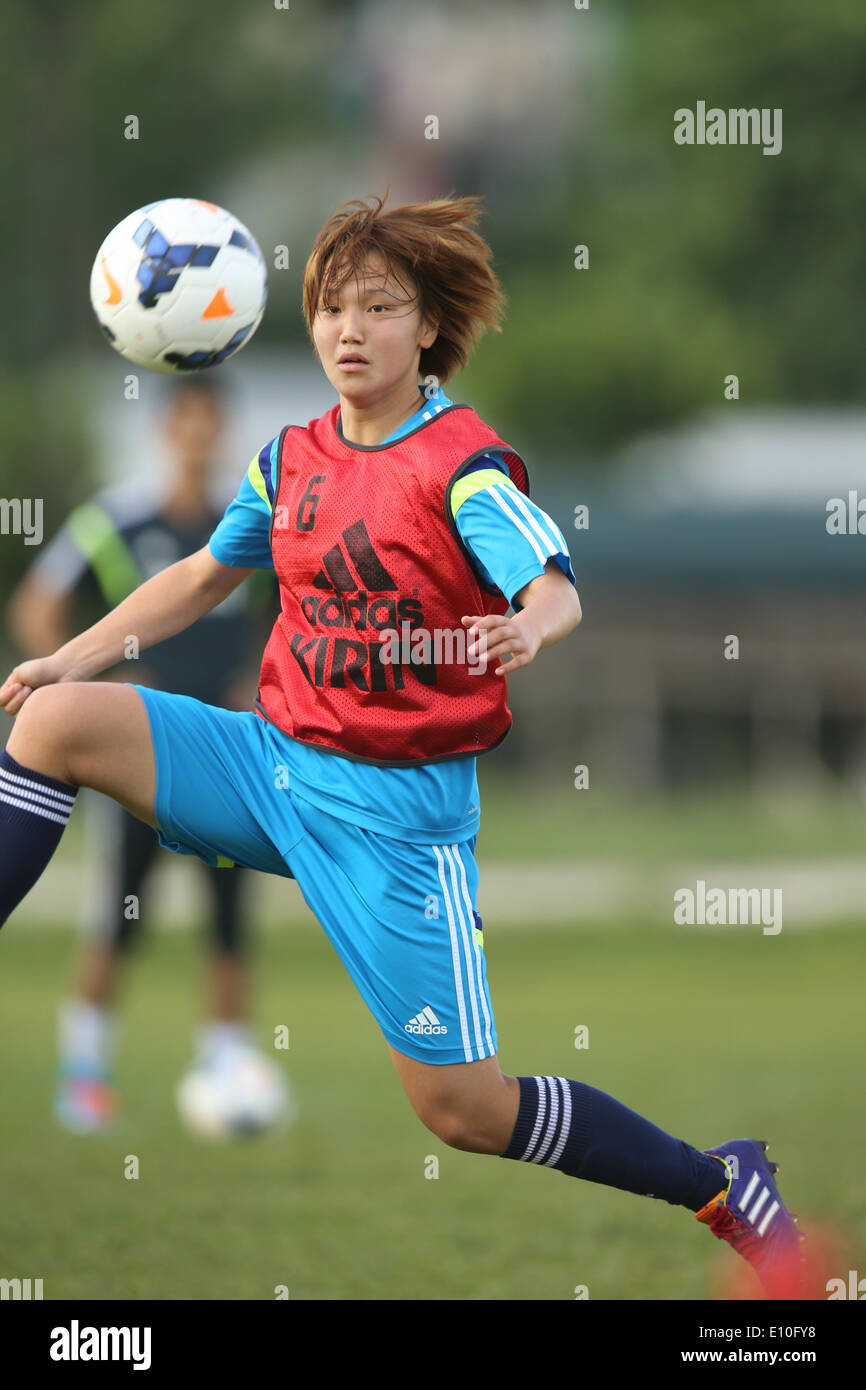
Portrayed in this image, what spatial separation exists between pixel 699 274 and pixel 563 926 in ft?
87.3

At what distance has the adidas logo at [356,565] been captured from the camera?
380 cm

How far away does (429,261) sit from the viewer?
3.90m

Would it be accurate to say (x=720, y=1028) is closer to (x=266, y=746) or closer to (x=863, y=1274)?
(x=863, y=1274)

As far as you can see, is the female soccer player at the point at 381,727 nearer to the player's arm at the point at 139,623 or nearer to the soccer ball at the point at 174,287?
the player's arm at the point at 139,623

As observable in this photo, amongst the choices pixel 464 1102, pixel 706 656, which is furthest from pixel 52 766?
pixel 706 656

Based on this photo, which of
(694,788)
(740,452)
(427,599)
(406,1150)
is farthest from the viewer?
(740,452)

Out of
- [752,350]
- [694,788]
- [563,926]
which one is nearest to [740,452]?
[752,350]

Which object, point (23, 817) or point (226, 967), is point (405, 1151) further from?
point (23, 817)

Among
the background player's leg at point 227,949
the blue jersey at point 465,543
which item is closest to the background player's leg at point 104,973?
the background player's leg at point 227,949

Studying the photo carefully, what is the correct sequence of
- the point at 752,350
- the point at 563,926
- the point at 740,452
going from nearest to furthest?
the point at 563,926 → the point at 740,452 → the point at 752,350

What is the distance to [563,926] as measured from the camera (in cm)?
1386

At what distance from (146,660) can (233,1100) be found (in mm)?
1839

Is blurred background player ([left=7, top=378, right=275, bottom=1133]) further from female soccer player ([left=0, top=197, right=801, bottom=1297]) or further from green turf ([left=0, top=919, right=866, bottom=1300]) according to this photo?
female soccer player ([left=0, top=197, right=801, bottom=1297])

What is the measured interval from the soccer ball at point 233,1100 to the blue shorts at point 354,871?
3284 mm
